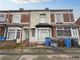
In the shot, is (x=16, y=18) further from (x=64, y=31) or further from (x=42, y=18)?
(x=64, y=31)

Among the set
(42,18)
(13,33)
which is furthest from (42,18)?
(13,33)

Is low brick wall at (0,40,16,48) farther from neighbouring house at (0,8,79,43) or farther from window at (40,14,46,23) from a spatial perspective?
window at (40,14,46,23)

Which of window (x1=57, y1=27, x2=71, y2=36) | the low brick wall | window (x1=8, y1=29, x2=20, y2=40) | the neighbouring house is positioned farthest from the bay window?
the low brick wall

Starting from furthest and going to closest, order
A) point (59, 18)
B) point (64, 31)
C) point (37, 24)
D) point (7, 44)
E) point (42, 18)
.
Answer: point (59, 18)
point (42, 18)
point (37, 24)
point (64, 31)
point (7, 44)

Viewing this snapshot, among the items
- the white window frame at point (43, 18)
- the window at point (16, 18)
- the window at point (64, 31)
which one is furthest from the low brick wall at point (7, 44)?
the window at point (64, 31)

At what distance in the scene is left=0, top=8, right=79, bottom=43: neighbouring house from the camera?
22.2 meters

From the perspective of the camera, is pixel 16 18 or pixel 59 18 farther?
pixel 16 18

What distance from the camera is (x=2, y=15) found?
24609mm

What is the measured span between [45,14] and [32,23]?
330 centimetres

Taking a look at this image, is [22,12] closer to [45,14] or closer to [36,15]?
[36,15]

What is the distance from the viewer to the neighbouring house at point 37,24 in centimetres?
2216

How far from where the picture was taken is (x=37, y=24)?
905 inches

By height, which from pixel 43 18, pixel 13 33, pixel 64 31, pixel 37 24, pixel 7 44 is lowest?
pixel 7 44

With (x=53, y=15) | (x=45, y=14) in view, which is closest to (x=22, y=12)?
(x=45, y=14)
